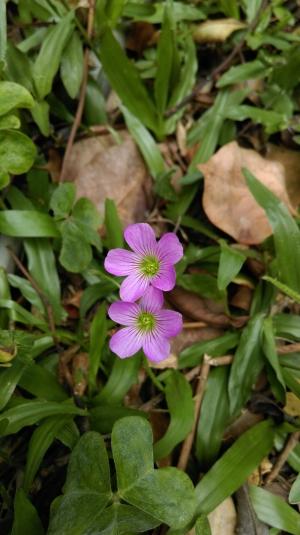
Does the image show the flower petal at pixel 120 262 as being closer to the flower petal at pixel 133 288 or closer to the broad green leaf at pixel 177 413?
the flower petal at pixel 133 288

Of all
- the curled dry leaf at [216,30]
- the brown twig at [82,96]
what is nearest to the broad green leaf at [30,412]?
the brown twig at [82,96]

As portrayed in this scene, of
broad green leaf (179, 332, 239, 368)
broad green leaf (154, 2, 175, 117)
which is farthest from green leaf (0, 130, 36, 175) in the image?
broad green leaf (179, 332, 239, 368)

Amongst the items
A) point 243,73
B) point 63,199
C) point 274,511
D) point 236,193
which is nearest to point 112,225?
point 63,199

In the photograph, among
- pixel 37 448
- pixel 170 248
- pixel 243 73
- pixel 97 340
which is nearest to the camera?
pixel 170 248

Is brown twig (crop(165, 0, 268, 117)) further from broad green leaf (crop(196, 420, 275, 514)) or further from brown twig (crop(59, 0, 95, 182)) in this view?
broad green leaf (crop(196, 420, 275, 514))

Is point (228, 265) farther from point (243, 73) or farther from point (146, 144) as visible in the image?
point (243, 73)

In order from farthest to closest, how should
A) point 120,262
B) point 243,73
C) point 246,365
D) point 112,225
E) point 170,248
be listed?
1. point 243,73
2. point 112,225
3. point 246,365
4. point 120,262
5. point 170,248
